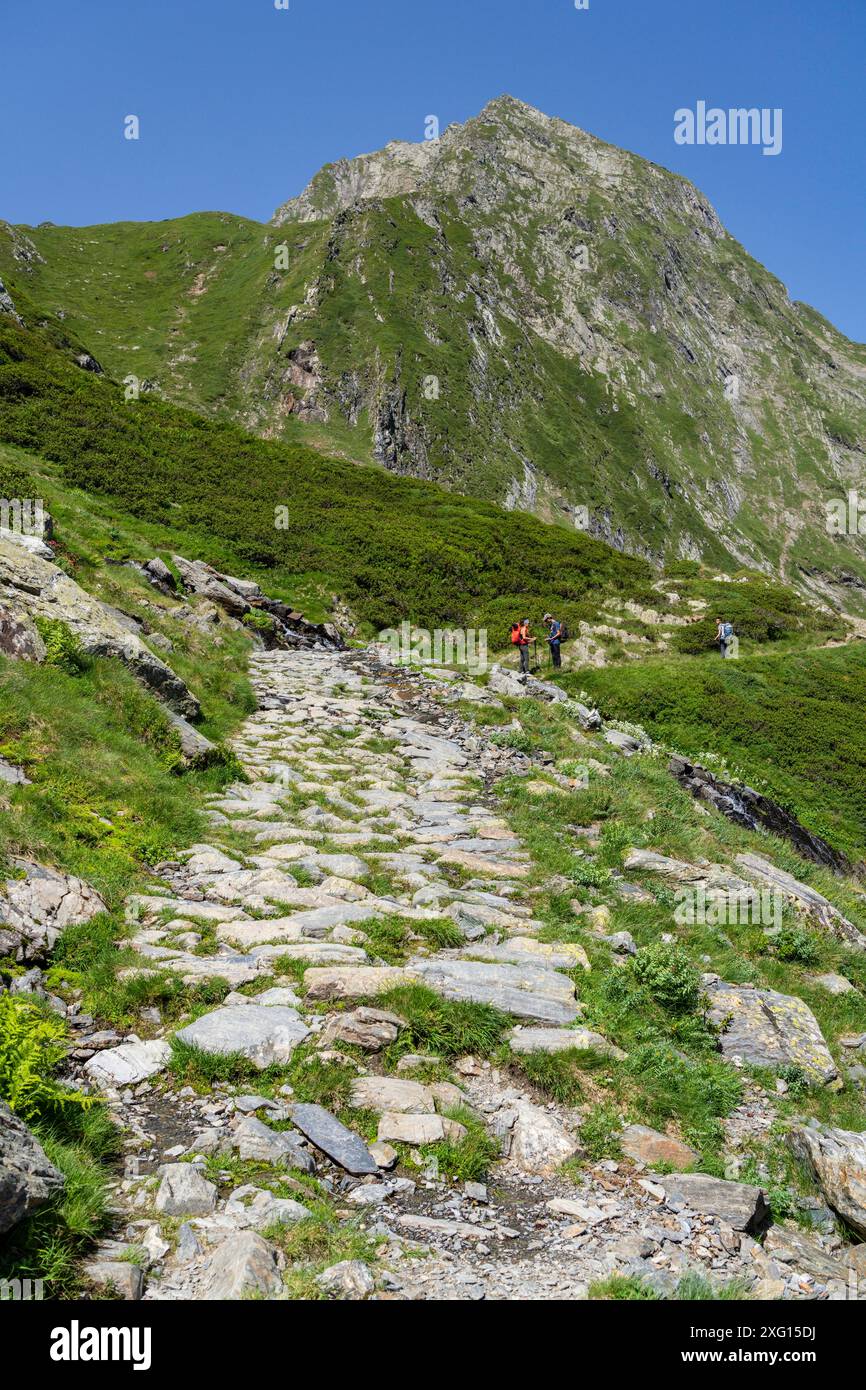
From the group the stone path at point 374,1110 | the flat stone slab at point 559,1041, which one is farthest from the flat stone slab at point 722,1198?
the flat stone slab at point 559,1041

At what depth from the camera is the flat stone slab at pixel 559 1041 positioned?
6.16 meters

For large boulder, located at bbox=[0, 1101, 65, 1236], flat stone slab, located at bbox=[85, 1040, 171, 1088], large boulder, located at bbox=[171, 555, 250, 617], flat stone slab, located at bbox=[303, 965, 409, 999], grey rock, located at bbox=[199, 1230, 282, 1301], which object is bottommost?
grey rock, located at bbox=[199, 1230, 282, 1301]

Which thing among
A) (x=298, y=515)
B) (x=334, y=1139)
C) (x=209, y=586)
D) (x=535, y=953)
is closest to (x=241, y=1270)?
(x=334, y=1139)

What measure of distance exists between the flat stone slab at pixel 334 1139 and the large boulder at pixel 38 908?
2.72 meters

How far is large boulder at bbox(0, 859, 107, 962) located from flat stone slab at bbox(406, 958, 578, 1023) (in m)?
3.17

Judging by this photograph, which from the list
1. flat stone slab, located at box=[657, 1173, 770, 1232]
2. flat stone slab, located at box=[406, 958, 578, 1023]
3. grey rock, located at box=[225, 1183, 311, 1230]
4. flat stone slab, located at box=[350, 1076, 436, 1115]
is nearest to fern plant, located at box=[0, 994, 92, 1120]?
grey rock, located at box=[225, 1183, 311, 1230]

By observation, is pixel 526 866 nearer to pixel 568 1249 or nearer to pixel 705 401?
pixel 568 1249

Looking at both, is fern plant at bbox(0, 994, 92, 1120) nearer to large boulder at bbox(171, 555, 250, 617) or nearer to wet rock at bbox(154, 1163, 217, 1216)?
wet rock at bbox(154, 1163, 217, 1216)

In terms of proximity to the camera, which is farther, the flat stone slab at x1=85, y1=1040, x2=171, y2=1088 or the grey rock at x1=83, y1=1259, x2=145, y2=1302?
the flat stone slab at x1=85, y1=1040, x2=171, y2=1088

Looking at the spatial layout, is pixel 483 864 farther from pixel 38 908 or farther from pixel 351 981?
pixel 38 908

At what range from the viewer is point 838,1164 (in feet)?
17.8

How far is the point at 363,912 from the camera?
8.16 meters

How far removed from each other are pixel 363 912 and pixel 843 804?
20736mm

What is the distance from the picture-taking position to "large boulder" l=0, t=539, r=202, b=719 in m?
11.9
